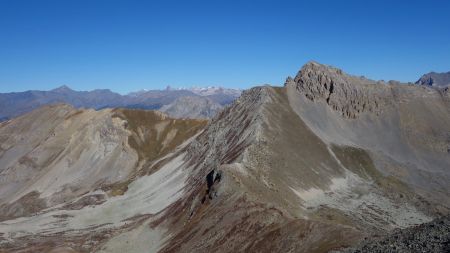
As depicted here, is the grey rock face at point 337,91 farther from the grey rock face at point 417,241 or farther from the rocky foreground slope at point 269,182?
the grey rock face at point 417,241

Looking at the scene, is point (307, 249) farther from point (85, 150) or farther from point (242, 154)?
point (85, 150)

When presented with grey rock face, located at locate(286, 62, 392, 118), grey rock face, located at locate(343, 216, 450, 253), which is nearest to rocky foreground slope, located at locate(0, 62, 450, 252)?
grey rock face, located at locate(286, 62, 392, 118)

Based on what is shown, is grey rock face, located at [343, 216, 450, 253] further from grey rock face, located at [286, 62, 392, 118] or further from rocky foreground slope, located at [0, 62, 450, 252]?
grey rock face, located at [286, 62, 392, 118]

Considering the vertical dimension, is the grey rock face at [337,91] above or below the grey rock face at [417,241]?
above

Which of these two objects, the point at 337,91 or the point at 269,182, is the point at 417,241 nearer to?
the point at 269,182

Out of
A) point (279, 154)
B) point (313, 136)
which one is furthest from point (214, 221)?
point (313, 136)

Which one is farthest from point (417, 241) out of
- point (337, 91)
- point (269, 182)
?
point (337, 91)

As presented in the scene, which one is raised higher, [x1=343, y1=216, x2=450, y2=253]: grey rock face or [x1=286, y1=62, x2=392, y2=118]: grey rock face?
Answer: [x1=286, y1=62, x2=392, y2=118]: grey rock face

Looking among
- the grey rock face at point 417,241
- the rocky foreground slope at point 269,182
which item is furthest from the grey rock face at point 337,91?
the grey rock face at point 417,241
